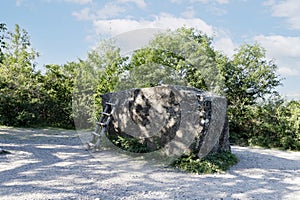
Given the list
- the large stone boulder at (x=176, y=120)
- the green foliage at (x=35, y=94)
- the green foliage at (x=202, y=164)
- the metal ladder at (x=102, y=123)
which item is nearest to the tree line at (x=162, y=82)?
the green foliage at (x=35, y=94)

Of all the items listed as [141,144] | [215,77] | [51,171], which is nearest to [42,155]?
[51,171]

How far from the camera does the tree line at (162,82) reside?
32.6 ft

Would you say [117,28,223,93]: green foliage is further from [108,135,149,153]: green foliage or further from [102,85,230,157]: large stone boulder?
[108,135,149,153]: green foliage

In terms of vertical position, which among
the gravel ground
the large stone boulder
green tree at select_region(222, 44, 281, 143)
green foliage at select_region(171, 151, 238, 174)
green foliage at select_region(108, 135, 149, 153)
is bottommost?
the gravel ground

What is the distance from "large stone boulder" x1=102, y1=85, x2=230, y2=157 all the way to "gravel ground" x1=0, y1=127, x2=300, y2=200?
2.36 feet

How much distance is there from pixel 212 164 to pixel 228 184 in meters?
0.96

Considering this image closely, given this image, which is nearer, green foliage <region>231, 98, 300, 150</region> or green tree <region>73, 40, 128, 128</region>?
green foliage <region>231, 98, 300, 150</region>

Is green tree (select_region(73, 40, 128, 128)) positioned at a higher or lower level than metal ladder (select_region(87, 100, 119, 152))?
higher

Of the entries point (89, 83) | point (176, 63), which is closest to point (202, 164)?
point (176, 63)

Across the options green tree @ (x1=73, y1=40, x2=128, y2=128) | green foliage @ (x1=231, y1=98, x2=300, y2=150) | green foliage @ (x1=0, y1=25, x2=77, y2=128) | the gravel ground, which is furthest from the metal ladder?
green foliage @ (x1=0, y1=25, x2=77, y2=128)

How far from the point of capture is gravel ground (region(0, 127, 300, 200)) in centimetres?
375

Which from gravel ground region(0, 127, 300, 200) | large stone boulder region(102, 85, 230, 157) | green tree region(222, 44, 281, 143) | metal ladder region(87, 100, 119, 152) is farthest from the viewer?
green tree region(222, 44, 281, 143)

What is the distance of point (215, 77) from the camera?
1194 cm

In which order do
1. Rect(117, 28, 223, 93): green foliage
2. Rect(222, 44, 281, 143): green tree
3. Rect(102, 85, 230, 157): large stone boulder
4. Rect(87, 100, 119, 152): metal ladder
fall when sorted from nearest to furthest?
Rect(102, 85, 230, 157): large stone boulder
Rect(87, 100, 119, 152): metal ladder
Rect(117, 28, 223, 93): green foliage
Rect(222, 44, 281, 143): green tree
